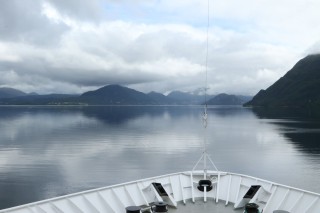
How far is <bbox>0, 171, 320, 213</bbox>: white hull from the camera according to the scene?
43.9ft

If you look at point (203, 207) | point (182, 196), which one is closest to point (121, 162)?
point (182, 196)

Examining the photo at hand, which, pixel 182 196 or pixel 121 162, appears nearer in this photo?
pixel 182 196

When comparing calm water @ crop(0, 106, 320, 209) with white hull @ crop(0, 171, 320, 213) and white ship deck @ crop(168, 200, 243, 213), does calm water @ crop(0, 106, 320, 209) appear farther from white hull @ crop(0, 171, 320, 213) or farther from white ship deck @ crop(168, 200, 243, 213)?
white ship deck @ crop(168, 200, 243, 213)

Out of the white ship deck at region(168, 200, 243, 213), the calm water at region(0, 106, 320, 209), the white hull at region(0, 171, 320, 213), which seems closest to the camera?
the white hull at region(0, 171, 320, 213)

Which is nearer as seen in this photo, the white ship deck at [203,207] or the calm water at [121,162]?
the white ship deck at [203,207]

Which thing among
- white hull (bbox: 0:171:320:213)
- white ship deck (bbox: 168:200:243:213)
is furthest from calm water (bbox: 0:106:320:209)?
white ship deck (bbox: 168:200:243:213)

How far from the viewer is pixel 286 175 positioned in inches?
1967

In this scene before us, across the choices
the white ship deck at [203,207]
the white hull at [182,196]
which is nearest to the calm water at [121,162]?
the white hull at [182,196]

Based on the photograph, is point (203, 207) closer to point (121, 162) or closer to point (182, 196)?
point (182, 196)

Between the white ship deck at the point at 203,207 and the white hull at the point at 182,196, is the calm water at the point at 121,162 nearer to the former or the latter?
the white hull at the point at 182,196

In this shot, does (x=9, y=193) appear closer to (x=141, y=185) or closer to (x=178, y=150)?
(x=141, y=185)

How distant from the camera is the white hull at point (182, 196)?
13.4m

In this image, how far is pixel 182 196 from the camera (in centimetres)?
1694

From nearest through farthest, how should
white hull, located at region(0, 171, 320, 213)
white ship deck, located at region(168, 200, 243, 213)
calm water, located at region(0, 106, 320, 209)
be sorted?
white hull, located at region(0, 171, 320, 213) → white ship deck, located at region(168, 200, 243, 213) → calm water, located at region(0, 106, 320, 209)
